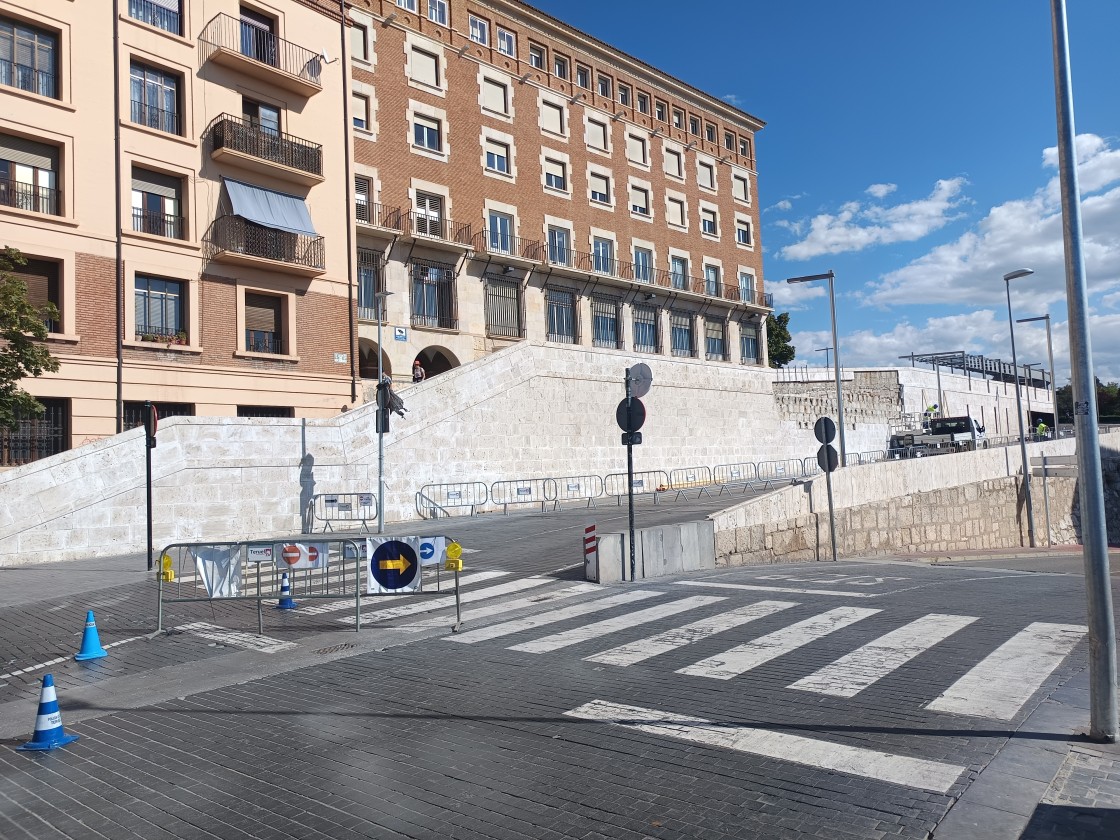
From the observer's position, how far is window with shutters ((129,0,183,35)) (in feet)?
75.7

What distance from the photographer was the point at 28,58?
69.0 feet

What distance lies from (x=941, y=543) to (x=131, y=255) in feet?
92.0

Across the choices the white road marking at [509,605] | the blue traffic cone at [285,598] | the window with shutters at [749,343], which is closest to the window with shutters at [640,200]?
the window with shutters at [749,343]

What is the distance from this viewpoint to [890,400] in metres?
54.9

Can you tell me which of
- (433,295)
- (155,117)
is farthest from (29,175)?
(433,295)

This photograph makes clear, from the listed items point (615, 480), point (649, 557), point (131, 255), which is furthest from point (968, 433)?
point (131, 255)

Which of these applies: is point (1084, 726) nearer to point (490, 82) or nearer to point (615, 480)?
point (615, 480)

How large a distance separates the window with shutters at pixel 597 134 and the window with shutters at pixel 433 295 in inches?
470

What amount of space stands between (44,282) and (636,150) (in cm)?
2918

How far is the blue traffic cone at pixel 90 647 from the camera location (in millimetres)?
8906

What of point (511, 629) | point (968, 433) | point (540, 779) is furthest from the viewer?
point (968, 433)

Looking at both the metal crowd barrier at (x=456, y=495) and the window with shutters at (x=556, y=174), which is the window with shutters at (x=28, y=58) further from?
the window with shutters at (x=556, y=174)

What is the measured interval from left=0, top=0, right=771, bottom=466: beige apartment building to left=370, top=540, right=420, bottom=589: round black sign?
1285 centimetres

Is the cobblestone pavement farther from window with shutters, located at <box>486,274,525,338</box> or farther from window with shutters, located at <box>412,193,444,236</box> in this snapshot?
window with shutters, located at <box>486,274,525,338</box>
